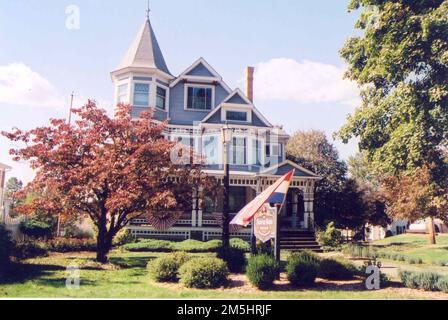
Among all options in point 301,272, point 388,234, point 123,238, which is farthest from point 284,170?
point 388,234

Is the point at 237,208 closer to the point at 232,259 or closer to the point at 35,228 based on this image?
the point at 35,228

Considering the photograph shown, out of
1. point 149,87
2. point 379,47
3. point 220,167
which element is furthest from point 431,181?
point 149,87

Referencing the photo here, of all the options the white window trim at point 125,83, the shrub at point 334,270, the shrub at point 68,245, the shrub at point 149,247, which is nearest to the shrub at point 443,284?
the shrub at point 334,270

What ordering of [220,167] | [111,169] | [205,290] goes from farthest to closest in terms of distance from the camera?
[220,167], [111,169], [205,290]

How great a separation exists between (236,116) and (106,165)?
1301cm

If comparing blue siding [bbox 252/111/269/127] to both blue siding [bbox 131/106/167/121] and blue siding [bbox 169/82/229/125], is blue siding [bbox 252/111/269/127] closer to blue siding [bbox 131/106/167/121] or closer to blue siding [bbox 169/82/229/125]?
blue siding [bbox 169/82/229/125]

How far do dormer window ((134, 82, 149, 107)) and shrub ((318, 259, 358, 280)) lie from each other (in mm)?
14980

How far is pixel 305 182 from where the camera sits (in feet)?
72.8

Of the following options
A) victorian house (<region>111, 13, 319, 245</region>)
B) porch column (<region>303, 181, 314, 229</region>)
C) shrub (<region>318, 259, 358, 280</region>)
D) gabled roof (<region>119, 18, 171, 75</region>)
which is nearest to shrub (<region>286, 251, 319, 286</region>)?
shrub (<region>318, 259, 358, 280</region>)

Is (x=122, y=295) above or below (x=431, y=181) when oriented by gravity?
below

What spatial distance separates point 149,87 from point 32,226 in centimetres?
989

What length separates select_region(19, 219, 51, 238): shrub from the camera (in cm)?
1708

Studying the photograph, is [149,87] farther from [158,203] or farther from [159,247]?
[158,203]
